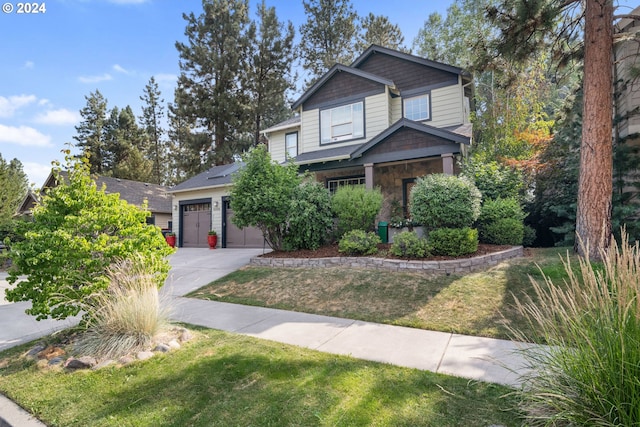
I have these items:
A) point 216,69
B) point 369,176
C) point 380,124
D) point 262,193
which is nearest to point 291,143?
point 380,124

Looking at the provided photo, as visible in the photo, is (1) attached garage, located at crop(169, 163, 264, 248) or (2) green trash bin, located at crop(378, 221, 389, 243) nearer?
(2) green trash bin, located at crop(378, 221, 389, 243)

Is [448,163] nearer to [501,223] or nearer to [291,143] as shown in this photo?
[501,223]

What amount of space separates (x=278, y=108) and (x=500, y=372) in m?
25.0

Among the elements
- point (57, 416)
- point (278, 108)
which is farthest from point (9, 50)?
point (278, 108)

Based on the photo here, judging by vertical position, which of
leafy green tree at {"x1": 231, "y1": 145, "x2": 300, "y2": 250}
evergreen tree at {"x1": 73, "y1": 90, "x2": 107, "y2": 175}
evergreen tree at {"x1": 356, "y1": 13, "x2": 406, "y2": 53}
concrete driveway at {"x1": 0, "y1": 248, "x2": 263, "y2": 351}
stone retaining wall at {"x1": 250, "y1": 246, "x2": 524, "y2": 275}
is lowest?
concrete driveway at {"x1": 0, "y1": 248, "x2": 263, "y2": 351}

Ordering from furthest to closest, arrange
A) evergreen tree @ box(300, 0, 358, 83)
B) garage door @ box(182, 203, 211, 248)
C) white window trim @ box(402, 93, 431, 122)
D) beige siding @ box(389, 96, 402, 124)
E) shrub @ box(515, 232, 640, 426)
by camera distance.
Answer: evergreen tree @ box(300, 0, 358, 83) < garage door @ box(182, 203, 211, 248) < beige siding @ box(389, 96, 402, 124) < white window trim @ box(402, 93, 431, 122) < shrub @ box(515, 232, 640, 426)

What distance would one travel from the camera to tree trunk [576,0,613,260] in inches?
244

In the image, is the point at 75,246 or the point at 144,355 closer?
the point at 144,355

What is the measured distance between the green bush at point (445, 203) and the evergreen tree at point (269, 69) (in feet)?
66.1

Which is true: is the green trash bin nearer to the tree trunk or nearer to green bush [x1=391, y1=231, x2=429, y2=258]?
green bush [x1=391, y1=231, x2=429, y2=258]

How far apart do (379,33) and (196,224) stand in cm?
2009

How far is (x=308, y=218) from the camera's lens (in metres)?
8.93

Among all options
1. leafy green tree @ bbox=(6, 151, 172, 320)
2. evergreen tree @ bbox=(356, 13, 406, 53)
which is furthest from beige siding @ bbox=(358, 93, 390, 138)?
evergreen tree @ bbox=(356, 13, 406, 53)

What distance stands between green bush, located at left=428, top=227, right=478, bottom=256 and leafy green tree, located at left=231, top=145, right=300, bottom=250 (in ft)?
13.4
